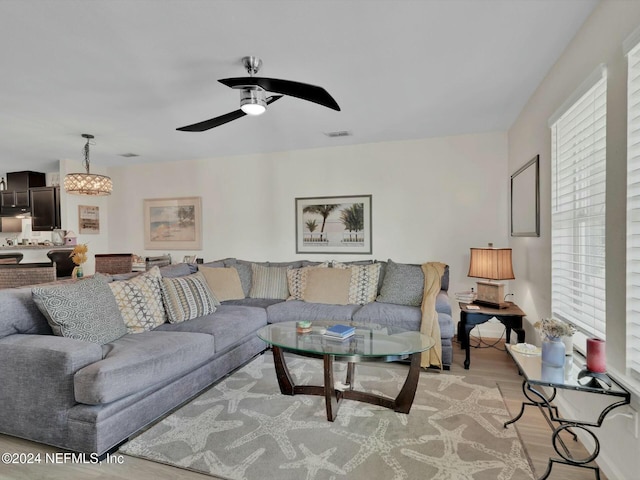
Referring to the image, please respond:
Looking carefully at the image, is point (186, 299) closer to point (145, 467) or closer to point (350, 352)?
point (145, 467)

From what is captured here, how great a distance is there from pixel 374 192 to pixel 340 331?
2.52 metres

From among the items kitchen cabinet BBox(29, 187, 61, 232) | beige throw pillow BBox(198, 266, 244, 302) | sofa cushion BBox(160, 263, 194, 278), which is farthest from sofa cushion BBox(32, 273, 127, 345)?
kitchen cabinet BBox(29, 187, 61, 232)

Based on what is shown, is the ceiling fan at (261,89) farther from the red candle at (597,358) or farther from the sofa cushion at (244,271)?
the sofa cushion at (244,271)

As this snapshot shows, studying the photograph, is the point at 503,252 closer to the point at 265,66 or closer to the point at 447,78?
the point at 447,78

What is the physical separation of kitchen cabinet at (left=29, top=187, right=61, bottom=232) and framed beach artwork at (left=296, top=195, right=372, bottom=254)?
4.49 metres

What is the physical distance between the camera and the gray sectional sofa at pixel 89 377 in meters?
2.01

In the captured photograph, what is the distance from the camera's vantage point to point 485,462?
197cm

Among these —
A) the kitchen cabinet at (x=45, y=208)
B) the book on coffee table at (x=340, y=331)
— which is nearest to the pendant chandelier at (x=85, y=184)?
the kitchen cabinet at (x=45, y=208)

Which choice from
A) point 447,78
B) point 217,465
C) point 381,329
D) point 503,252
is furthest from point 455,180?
point 217,465

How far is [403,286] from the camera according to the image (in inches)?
151

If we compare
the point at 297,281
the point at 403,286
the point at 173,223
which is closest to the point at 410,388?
the point at 403,286

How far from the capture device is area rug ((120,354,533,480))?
1.92 m

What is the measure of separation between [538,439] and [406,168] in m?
3.25

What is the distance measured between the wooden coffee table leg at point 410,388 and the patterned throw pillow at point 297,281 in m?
1.90
